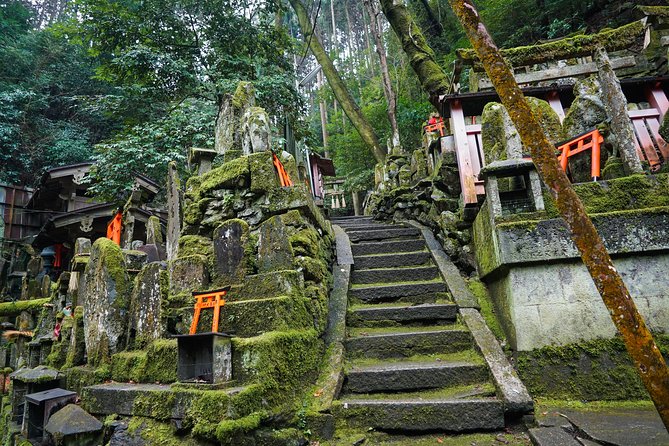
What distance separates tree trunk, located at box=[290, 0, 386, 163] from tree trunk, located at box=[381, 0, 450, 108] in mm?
3387

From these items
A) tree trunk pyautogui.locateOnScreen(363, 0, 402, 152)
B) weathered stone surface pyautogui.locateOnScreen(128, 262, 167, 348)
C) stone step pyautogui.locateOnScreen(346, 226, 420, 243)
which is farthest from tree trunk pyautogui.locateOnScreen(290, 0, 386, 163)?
weathered stone surface pyautogui.locateOnScreen(128, 262, 167, 348)

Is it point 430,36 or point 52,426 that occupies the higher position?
point 430,36

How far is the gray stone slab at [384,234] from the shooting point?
28.4 ft

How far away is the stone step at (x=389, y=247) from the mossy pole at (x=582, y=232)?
5.06 metres

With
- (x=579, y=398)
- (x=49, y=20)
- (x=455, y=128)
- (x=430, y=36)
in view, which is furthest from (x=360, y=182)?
(x=49, y=20)

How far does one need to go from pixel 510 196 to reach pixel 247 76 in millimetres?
9173

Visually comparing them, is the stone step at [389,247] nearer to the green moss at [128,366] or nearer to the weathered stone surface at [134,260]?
the weathered stone surface at [134,260]

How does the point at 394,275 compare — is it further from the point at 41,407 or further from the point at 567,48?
the point at 567,48

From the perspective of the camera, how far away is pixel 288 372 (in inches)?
150

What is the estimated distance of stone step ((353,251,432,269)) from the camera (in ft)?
23.6

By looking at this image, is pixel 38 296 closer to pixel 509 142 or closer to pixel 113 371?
pixel 113 371

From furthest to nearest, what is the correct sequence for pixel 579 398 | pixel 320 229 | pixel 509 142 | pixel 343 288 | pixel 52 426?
pixel 320 229, pixel 343 288, pixel 509 142, pixel 579 398, pixel 52 426

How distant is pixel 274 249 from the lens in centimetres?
443

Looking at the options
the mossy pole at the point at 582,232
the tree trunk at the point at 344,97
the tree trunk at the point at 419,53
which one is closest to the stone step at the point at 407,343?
the mossy pole at the point at 582,232
